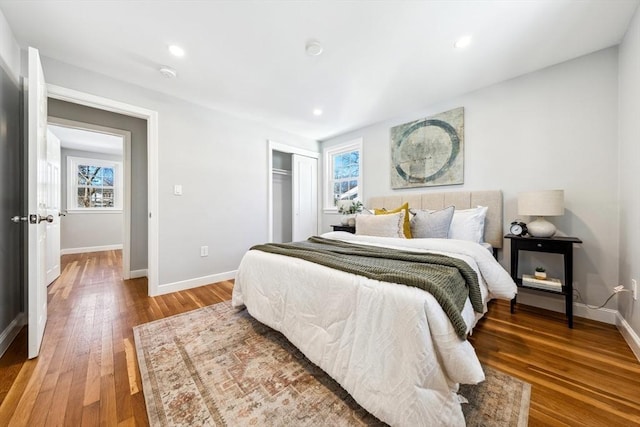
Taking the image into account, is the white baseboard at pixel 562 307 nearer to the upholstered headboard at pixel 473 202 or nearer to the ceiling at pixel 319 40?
the upholstered headboard at pixel 473 202

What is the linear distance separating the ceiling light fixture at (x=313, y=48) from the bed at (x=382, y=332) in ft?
5.72

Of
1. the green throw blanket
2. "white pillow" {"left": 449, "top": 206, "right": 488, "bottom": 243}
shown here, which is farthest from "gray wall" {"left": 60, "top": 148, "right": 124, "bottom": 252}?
"white pillow" {"left": 449, "top": 206, "right": 488, "bottom": 243}

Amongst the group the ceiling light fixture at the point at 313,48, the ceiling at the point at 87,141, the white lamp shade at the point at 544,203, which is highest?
the ceiling at the point at 87,141

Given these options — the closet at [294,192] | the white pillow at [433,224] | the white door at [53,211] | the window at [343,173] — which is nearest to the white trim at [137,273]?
the white door at [53,211]

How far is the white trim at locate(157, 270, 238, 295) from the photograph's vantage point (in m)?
2.79

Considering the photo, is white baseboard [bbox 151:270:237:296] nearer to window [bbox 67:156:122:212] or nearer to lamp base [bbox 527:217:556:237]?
lamp base [bbox 527:217:556:237]

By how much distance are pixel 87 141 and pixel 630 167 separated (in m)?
7.82

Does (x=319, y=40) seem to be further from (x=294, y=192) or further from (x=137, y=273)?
(x=137, y=273)

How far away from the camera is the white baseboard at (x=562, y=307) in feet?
6.64

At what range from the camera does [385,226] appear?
2.54 metres

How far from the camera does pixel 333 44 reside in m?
1.96

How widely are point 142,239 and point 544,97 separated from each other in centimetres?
532

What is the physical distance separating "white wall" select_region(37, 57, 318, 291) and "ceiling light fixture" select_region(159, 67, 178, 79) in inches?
19.8

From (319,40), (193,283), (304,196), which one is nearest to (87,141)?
(193,283)
